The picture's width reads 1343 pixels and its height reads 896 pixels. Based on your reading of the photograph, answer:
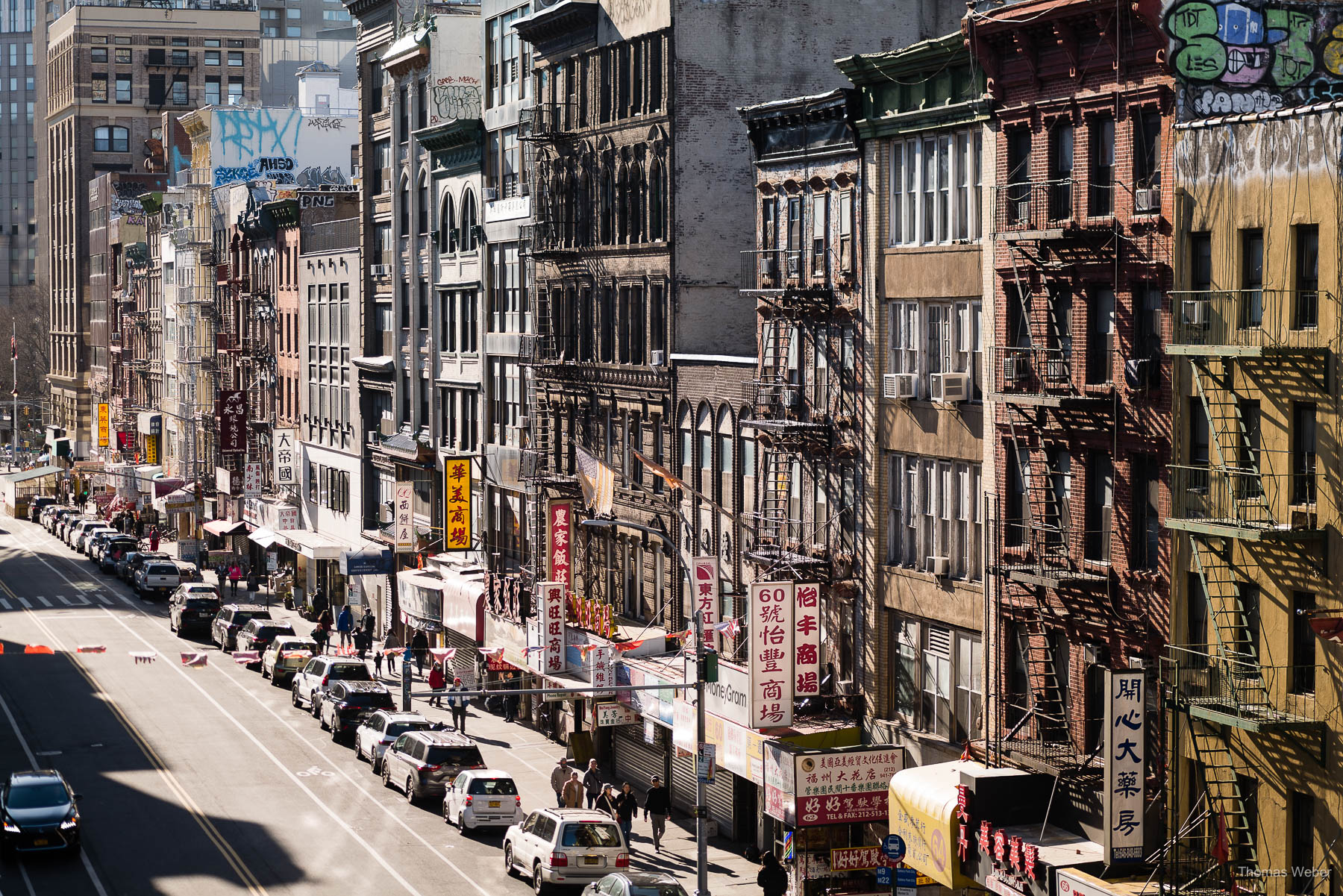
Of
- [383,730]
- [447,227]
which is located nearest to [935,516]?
[383,730]

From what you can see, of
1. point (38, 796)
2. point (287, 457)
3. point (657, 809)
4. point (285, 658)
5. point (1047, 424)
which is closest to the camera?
point (1047, 424)

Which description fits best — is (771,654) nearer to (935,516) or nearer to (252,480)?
(935,516)

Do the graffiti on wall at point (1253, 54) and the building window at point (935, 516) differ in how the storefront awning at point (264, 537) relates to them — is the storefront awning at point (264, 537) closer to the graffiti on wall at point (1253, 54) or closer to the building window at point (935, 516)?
the building window at point (935, 516)

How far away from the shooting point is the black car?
4450 centimetres

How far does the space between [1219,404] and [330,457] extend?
64115 mm

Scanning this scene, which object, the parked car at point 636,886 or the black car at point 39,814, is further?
the black car at point 39,814

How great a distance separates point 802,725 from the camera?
43.7 m

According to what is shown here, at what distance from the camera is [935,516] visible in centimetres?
4097

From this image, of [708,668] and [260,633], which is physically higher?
[708,668]

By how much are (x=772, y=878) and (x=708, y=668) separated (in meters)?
5.27

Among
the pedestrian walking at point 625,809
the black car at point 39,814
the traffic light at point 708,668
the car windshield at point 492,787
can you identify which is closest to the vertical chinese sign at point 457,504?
the car windshield at point 492,787

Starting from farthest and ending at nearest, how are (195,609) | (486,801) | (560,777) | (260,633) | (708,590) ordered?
(195,609) < (260,633) < (560,777) < (708,590) < (486,801)

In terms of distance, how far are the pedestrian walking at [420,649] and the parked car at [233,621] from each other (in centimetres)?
708

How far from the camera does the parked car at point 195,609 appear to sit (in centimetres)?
8212
